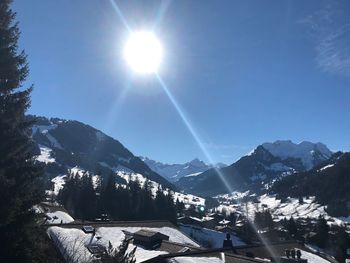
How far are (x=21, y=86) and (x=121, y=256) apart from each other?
14.5m

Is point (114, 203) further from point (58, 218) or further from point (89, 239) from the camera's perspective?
point (89, 239)

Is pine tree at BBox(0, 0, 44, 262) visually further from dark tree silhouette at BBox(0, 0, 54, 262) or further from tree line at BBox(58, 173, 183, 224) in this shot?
tree line at BBox(58, 173, 183, 224)

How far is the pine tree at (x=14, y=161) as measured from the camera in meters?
21.1

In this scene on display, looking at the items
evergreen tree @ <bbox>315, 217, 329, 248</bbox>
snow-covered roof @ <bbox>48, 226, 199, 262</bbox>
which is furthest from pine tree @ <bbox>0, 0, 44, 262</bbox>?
evergreen tree @ <bbox>315, 217, 329, 248</bbox>

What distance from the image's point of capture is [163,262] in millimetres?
31844

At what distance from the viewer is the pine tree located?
21.1m

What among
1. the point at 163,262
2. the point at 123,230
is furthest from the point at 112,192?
the point at 163,262

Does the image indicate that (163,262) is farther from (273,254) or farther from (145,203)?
(145,203)

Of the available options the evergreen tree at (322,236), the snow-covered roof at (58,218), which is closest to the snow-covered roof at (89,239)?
the snow-covered roof at (58,218)

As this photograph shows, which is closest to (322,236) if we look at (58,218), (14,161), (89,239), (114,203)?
(114,203)

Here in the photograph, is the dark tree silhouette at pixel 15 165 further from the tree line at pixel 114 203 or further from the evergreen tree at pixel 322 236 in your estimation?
the evergreen tree at pixel 322 236

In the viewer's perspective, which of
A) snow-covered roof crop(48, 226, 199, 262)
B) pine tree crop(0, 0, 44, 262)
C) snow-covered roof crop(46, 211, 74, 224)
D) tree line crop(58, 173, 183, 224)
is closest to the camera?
pine tree crop(0, 0, 44, 262)

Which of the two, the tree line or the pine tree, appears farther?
the tree line

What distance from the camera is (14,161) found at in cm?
2367
